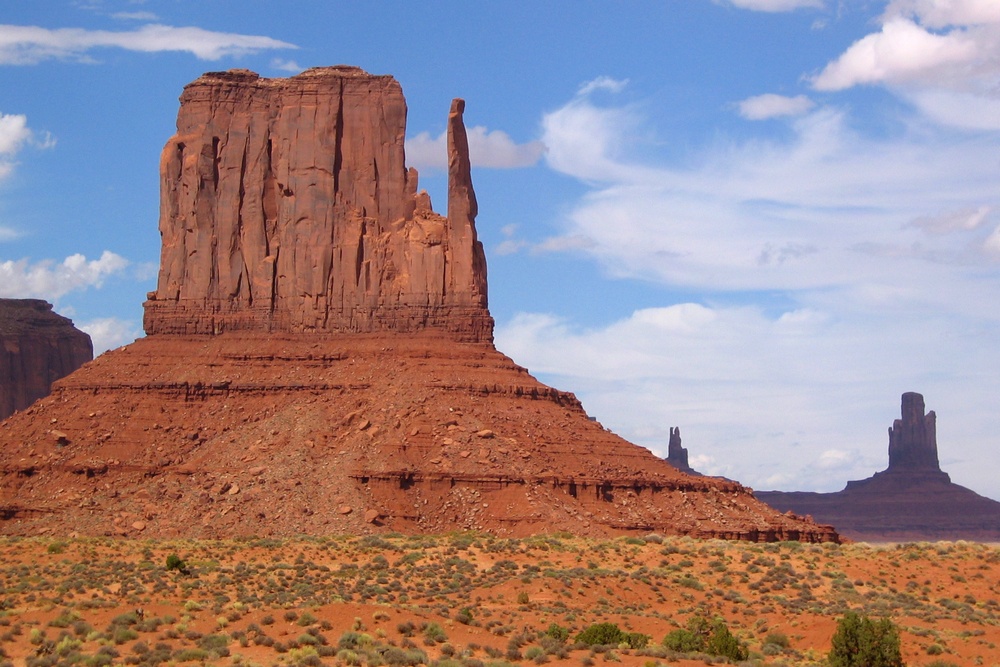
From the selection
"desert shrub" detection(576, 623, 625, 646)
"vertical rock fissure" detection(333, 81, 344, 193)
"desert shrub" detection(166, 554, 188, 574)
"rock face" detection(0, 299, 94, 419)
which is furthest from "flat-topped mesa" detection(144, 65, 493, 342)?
"desert shrub" detection(576, 623, 625, 646)

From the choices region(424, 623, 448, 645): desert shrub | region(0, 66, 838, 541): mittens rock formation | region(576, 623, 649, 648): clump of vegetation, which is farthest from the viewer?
region(0, 66, 838, 541): mittens rock formation

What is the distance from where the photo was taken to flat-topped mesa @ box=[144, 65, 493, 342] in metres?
100

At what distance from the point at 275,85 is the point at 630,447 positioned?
1111 inches

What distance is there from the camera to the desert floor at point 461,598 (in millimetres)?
53031

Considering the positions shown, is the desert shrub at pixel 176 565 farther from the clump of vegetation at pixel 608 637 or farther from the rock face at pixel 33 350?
the rock face at pixel 33 350

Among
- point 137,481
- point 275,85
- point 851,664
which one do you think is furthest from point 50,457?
point 851,664

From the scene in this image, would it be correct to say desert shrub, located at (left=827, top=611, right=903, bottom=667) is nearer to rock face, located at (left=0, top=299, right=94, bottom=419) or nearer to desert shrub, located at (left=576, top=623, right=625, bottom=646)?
desert shrub, located at (left=576, top=623, right=625, bottom=646)

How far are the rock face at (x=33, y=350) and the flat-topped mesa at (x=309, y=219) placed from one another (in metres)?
38.6

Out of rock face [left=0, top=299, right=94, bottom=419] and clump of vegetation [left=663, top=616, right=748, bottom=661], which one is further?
rock face [left=0, top=299, right=94, bottom=419]

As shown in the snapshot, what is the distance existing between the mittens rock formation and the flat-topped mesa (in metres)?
0.11

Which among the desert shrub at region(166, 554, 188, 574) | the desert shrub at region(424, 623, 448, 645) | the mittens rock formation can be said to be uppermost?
the mittens rock formation

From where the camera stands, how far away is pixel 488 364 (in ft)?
321

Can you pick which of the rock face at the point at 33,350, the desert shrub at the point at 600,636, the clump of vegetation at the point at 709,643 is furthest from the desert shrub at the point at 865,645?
the rock face at the point at 33,350

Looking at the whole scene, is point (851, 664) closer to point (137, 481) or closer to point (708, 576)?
point (708, 576)
